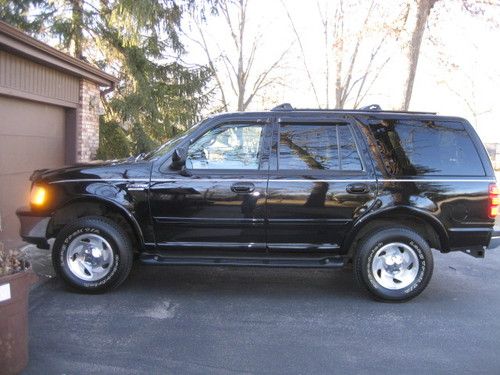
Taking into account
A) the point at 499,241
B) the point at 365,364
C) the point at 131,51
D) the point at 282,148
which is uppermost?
the point at 131,51

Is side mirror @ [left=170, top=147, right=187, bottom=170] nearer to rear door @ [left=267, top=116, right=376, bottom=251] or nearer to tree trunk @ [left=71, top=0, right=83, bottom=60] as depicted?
rear door @ [left=267, top=116, right=376, bottom=251]

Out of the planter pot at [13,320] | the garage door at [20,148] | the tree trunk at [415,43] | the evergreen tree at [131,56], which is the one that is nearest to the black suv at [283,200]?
the planter pot at [13,320]

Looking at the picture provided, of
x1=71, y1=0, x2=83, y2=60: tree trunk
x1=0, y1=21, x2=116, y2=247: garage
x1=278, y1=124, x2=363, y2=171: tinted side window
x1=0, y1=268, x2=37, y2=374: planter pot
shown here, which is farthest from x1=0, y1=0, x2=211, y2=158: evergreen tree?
x1=0, y1=268, x2=37, y2=374: planter pot

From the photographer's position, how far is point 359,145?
18.8 feet

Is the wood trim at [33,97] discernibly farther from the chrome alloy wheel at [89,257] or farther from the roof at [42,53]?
the chrome alloy wheel at [89,257]

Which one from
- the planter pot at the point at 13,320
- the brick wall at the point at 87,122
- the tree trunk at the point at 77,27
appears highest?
the tree trunk at the point at 77,27

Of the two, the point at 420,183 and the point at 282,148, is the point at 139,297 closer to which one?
the point at 282,148

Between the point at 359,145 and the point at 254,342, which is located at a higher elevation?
the point at 359,145

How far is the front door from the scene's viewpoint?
5.57m

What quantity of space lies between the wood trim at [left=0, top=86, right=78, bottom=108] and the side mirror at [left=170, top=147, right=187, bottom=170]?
10.2ft

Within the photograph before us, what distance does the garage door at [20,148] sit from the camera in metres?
7.57

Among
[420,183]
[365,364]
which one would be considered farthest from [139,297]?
[420,183]

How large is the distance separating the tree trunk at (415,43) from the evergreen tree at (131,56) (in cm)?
586

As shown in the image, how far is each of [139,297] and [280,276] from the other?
6.02 feet
